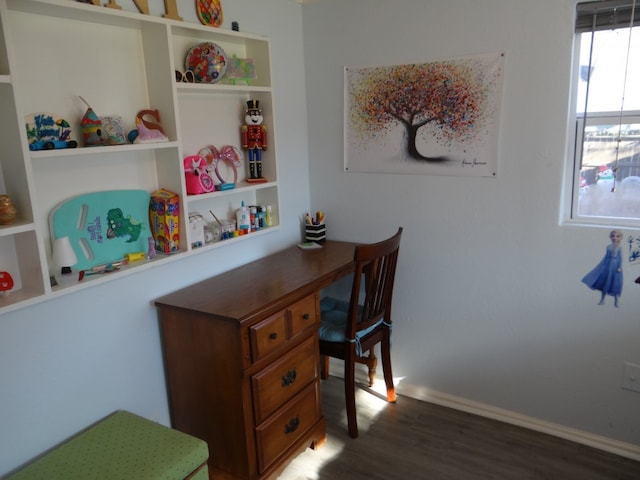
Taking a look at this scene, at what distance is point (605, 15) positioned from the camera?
202 centimetres

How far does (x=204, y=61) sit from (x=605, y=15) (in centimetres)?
160

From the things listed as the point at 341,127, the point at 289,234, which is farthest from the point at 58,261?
the point at 341,127

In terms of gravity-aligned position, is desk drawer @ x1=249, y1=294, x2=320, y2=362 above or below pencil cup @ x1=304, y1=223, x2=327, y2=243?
below

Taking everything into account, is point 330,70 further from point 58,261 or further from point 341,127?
point 58,261

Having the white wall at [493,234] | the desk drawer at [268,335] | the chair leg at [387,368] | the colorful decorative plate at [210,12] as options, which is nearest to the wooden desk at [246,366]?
the desk drawer at [268,335]

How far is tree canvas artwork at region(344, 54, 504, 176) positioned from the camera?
232 centimetres

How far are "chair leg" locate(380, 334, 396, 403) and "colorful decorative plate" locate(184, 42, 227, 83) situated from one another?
1.50 m

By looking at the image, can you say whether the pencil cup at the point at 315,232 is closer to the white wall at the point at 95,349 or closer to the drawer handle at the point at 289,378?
the white wall at the point at 95,349

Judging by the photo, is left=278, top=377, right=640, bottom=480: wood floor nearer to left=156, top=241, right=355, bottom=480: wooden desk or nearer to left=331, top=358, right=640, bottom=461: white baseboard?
left=331, top=358, right=640, bottom=461: white baseboard

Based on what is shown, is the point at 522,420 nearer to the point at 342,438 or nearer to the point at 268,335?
the point at 342,438

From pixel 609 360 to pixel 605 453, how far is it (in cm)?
42

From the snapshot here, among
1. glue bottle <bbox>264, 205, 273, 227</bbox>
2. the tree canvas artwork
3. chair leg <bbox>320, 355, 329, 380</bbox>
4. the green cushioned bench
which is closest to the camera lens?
the green cushioned bench

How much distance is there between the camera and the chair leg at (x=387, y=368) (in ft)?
8.63

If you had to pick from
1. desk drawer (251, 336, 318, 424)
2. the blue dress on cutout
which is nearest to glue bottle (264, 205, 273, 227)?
desk drawer (251, 336, 318, 424)
